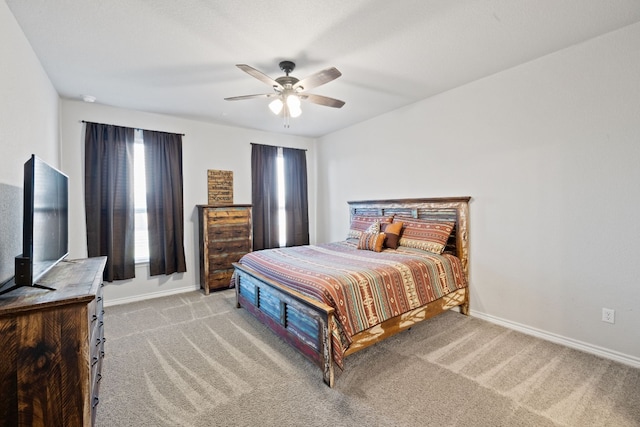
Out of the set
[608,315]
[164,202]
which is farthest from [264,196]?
[608,315]

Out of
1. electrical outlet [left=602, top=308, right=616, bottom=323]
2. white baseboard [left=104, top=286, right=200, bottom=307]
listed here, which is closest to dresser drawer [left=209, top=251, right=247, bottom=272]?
white baseboard [left=104, top=286, right=200, bottom=307]

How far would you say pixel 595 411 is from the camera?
70.0 inches

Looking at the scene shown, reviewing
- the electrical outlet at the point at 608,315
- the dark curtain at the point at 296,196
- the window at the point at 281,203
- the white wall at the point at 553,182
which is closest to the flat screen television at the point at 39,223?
the window at the point at 281,203

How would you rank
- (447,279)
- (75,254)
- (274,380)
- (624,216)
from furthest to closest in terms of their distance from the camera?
(75,254) → (447,279) → (624,216) → (274,380)

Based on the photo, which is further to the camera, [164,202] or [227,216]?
[227,216]

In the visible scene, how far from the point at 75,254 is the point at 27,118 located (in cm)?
206

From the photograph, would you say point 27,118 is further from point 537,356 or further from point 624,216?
→ point 624,216

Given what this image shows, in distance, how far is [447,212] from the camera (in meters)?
3.50

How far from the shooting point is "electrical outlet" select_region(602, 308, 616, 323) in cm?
237

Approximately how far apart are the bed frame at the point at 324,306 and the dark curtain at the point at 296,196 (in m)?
1.78

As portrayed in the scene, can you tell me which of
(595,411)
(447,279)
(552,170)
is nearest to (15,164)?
(447,279)

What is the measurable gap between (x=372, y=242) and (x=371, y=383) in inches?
70.1

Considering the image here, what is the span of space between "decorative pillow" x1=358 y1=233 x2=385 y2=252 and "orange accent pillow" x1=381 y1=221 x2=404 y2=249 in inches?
3.3

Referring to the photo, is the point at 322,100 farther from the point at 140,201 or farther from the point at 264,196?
the point at 140,201
